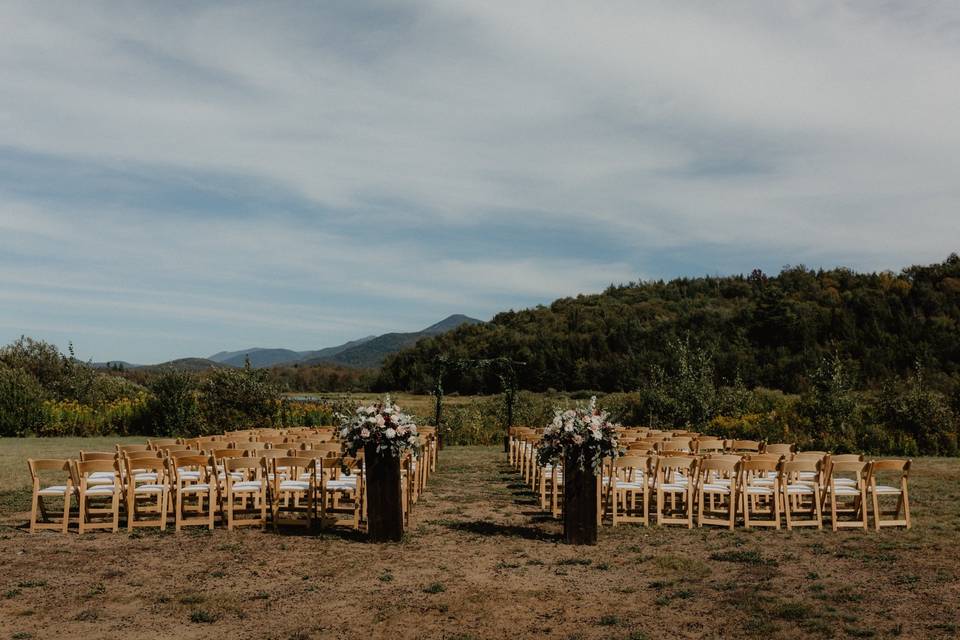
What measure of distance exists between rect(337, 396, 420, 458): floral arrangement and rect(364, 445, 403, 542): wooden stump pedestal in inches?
6.3

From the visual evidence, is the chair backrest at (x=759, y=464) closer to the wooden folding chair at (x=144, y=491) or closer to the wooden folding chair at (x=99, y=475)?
the wooden folding chair at (x=144, y=491)

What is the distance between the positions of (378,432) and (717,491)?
4.78m

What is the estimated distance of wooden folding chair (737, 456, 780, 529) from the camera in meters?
10.8

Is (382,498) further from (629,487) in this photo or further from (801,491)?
(801,491)

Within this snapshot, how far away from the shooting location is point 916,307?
48.1m

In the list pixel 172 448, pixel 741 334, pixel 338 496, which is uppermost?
pixel 741 334

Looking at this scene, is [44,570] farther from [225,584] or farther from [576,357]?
[576,357]

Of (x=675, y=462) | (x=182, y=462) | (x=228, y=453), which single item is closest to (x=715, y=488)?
(x=675, y=462)

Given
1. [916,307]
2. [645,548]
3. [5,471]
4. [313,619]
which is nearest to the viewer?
[313,619]

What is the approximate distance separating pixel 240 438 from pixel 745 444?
328 inches

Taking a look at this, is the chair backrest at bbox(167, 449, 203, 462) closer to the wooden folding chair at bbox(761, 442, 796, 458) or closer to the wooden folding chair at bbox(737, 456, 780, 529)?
the wooden folding chair at bbox(737, 456, 780, 529)

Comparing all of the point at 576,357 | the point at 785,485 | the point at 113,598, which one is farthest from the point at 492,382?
the point at 113,598

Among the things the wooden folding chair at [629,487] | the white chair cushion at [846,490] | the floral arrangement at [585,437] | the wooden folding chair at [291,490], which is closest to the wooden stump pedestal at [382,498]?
the wooden folding chair at [291,490]

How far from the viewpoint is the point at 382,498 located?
9883mm
